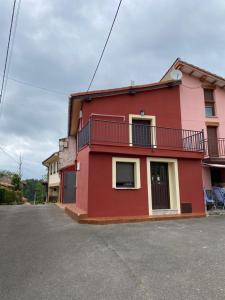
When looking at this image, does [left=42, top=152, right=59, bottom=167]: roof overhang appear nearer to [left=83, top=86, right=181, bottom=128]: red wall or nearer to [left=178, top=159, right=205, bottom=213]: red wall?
[left=83, top=86, right=181, bottom=128]: red wall

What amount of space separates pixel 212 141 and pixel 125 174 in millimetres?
7211

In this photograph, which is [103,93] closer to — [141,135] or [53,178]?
[141,135]

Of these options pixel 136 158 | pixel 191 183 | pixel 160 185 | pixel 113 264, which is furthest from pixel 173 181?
pixel 113 264

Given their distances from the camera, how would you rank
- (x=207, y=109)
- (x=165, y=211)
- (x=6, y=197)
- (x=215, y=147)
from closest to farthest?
(x=165, y=211)
(x=215, y=147)
(x=207, y=109)
(x=6, y=197)

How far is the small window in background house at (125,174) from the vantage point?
1011 centimetres

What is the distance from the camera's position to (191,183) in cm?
1102

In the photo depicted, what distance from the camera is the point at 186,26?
938 centimetres

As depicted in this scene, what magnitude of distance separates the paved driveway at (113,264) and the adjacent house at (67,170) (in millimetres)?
10405

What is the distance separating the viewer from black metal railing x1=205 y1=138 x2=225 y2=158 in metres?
14.2

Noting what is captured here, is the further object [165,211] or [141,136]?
[141,136]

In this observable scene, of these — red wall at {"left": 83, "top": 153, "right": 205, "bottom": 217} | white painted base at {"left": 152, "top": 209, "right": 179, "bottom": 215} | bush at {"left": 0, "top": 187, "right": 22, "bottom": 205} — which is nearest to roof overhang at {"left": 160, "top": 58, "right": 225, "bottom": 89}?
red wall at {"left": 83, "top": 153, "right": 205, "bottom": 217}

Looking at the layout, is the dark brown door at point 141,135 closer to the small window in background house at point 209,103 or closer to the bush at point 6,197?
the small window in background house at point 209,103

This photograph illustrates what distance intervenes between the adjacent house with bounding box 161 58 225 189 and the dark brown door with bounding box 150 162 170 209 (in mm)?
3587

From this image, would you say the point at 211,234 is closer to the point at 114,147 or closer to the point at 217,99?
the point at 114,147
